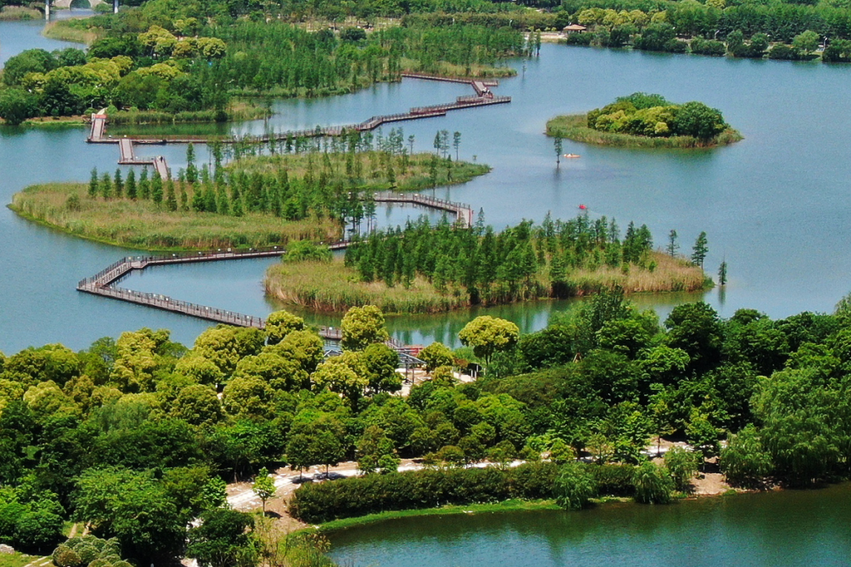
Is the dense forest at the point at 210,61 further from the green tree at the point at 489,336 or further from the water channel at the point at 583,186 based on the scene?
the green tree at the point at 489,336

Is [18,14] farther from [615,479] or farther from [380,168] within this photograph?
[615,479]

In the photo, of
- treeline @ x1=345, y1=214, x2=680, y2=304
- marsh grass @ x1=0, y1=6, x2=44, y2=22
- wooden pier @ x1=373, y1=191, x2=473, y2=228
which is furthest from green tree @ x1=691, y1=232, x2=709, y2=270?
marsh grass @ x1=0, y1=6, x2=44, y2=22

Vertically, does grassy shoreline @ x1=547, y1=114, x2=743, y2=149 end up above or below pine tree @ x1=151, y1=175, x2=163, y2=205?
above

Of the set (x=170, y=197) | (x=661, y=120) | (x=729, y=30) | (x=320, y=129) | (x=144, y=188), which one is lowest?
(x=170, y=197)

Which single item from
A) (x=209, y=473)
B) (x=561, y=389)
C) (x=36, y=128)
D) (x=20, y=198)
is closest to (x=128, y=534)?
(x=209, y=473)

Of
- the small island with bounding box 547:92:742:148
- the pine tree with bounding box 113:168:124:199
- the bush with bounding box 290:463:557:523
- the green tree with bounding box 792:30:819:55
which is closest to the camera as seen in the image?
the bush with bounding box 290:463:557:523

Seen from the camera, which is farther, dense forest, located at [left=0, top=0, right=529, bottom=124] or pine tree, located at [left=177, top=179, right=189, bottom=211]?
dense forest, located at [left=0, top=0, right=529, bottom=124]

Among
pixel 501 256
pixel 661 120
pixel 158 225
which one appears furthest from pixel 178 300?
pixel 661 120

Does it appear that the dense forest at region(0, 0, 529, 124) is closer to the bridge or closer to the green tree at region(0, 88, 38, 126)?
the green tree at region(0, 88, 38, 126)
